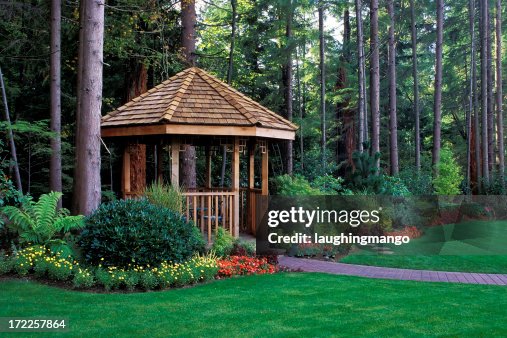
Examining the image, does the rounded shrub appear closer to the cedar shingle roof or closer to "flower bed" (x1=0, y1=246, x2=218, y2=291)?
"flower bed" (x1=0, y1=246, x2=218, y2=291)

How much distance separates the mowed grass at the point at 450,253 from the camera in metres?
10.7

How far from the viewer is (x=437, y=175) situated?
63.7 feet

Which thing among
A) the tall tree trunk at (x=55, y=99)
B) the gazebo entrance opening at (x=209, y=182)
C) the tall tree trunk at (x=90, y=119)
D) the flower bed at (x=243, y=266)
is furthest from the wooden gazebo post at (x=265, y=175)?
the tall tree trunk at (x=55, y=99)

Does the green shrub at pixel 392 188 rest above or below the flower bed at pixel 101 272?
above

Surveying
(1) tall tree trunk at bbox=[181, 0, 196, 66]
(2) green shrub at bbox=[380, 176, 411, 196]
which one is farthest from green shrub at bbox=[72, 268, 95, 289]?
(1) tall tree trunk at bbox=[181, 0, 196, 66]

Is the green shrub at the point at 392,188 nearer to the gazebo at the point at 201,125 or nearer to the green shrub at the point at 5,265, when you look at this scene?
the gazebo at the point at 201,125

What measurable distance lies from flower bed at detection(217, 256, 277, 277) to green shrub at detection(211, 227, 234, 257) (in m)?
0.21

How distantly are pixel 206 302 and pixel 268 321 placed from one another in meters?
1.25

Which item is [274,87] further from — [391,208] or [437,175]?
[391,208]

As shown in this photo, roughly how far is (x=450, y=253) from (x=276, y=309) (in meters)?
7.12

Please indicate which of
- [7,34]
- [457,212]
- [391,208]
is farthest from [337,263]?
[7,34]

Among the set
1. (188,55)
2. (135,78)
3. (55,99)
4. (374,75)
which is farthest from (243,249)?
(374,75)

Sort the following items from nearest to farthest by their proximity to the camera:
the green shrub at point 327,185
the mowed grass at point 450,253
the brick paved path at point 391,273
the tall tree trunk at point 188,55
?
the brick paved path at point 391,273
the mowed grass at point 450,253
the green shrub at point 327,185
the tall tree trunk at point 188,55

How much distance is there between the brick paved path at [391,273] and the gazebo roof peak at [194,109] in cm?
306
